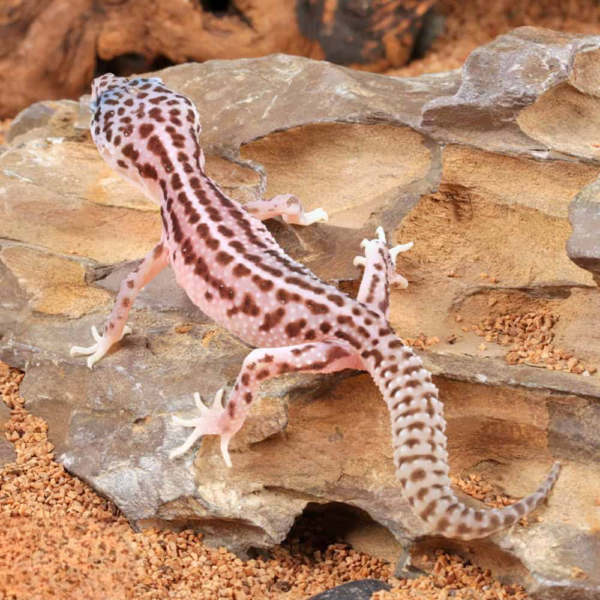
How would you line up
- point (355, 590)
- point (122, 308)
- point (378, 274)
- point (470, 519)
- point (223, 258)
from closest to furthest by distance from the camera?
1. point (470, 519)
2. point (355, 590)
3. point (223, 258)
4. point (378, 274)
5. point (122, 308)

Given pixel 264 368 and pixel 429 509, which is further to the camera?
pixel 264 368

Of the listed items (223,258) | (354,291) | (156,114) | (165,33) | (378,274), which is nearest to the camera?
(223,258)

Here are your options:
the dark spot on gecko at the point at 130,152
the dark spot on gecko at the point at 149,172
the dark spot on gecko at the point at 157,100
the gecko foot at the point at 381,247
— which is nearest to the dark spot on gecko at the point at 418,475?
the gecko foot at the point at 381,247

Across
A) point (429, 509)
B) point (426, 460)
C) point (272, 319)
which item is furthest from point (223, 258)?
point (429, 509)

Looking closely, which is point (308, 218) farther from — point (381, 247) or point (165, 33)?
point (165, 33)

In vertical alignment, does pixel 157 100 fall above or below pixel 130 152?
above

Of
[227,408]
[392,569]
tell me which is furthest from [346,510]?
[227,408]

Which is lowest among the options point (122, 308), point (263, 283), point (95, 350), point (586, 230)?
point (95, 350)

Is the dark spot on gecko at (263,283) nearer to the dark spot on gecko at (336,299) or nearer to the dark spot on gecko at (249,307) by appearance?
the dark spot on gecko at (249,307)

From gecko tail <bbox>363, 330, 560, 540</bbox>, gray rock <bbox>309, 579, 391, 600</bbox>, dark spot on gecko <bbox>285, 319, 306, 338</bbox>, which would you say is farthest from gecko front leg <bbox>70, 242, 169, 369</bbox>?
gray rock <bbox>309, 579, 391, 600</bbox>
